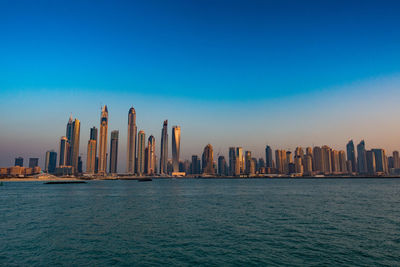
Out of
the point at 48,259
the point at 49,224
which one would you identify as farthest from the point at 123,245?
the point at 49,224

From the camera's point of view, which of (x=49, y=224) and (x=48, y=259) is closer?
(x=48, y=259)

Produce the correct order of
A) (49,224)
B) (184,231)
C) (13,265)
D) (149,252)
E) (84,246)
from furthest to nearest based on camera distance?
1. (49,224)
2. (184,231)
3. (84,246)
4. (149,252)
5. (13,265)

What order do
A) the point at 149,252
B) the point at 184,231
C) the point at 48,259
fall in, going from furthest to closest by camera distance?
the point at 184,231 → the point at 149,252 → the point at 48,259

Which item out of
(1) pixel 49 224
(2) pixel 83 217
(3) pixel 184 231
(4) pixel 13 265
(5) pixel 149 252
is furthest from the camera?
(2) pixel 83 217

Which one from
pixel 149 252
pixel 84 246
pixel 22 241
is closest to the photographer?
pixel 149 252

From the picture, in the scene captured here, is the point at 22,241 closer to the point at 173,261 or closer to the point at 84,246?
the point at 84,246

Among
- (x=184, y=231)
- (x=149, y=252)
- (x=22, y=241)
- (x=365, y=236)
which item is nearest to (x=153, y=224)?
(x=184, y=231)

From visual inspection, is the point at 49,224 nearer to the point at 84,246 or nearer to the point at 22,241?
the point at 22,241

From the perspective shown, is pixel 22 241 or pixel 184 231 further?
pixel 184 231
